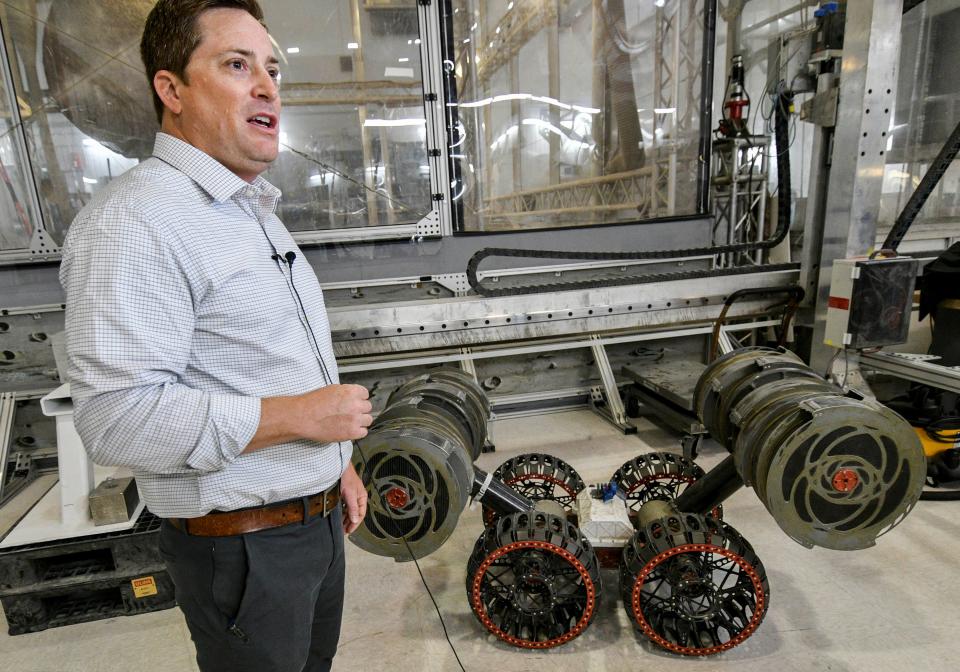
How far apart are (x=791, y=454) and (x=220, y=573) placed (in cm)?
159

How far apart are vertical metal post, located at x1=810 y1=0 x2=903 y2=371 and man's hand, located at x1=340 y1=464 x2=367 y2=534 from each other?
10.2ft

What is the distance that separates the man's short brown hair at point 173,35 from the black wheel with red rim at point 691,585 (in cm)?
189

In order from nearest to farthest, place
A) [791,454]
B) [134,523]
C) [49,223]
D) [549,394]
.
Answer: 1. [791,454]
2. [134,523]
3. [49,223]
4. [549,394]

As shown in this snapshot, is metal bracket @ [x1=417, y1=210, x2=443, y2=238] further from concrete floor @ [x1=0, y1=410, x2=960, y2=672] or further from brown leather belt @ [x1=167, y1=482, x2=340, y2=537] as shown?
brown leather belt @ [x1=167, y1=482, x2=340, y2=537]

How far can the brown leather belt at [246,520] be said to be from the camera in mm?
1020

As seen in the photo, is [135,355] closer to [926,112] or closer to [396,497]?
[396,497]

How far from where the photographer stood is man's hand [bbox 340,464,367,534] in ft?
4.41

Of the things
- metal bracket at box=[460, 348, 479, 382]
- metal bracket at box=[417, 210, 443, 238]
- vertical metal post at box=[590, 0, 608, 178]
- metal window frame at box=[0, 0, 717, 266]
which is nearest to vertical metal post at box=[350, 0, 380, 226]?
metal window frame at box=[0, 0, 717, 266]

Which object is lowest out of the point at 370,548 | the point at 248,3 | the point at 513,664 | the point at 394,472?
the point at 513,664

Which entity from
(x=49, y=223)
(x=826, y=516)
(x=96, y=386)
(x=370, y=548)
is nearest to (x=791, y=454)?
(x=826, y=516)

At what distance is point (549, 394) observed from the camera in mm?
4328

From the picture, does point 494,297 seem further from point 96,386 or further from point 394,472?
point 96,386

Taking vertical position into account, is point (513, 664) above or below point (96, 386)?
below

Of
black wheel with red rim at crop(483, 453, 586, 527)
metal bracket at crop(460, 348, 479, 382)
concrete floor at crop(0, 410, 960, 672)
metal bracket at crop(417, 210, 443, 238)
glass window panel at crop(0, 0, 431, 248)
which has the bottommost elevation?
concrete floor at crop(0, 410, 960, 672)
